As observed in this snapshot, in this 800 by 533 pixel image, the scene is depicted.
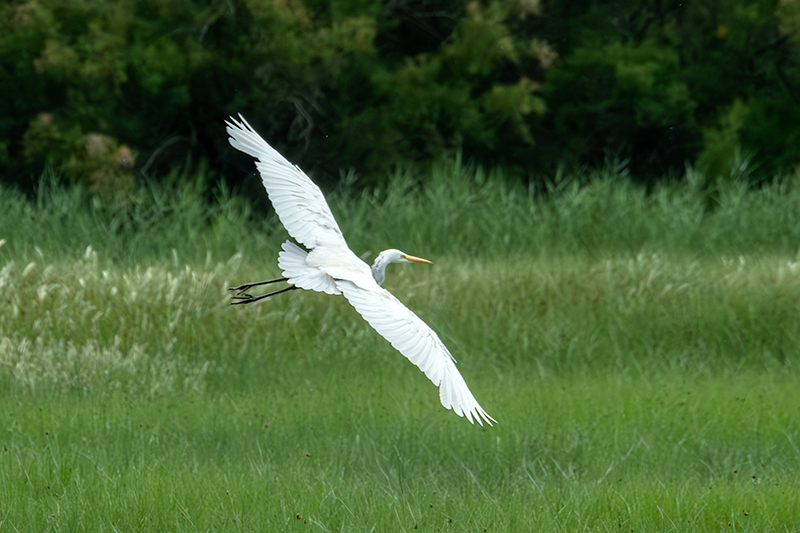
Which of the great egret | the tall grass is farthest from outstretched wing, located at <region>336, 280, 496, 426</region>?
the tall grass

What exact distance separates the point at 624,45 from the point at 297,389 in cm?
987

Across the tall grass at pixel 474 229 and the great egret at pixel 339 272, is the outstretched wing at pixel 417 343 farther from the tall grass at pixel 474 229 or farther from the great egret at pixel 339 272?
the tall grass at pixel 474 229

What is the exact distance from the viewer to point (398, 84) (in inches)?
506

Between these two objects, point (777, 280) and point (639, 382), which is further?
point (777, 280)

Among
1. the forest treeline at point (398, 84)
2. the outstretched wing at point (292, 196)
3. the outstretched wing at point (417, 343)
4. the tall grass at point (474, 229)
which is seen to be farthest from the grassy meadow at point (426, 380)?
the forest treeline at point (398, 84)

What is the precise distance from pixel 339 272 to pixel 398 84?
9804 millimetres

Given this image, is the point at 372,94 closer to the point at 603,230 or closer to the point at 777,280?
the point at 603,230

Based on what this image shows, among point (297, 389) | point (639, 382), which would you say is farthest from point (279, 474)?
point (639, 382)

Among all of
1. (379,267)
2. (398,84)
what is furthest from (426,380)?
(398,84)

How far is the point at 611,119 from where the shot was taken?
14.1 meters

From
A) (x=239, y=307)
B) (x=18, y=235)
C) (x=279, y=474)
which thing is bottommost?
(x=18, y=235)

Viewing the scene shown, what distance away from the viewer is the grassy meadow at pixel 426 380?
366 centimetres

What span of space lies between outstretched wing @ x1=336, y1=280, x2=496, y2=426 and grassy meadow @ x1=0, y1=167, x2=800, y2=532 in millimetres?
735

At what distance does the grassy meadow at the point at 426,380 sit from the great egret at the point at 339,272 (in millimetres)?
740
